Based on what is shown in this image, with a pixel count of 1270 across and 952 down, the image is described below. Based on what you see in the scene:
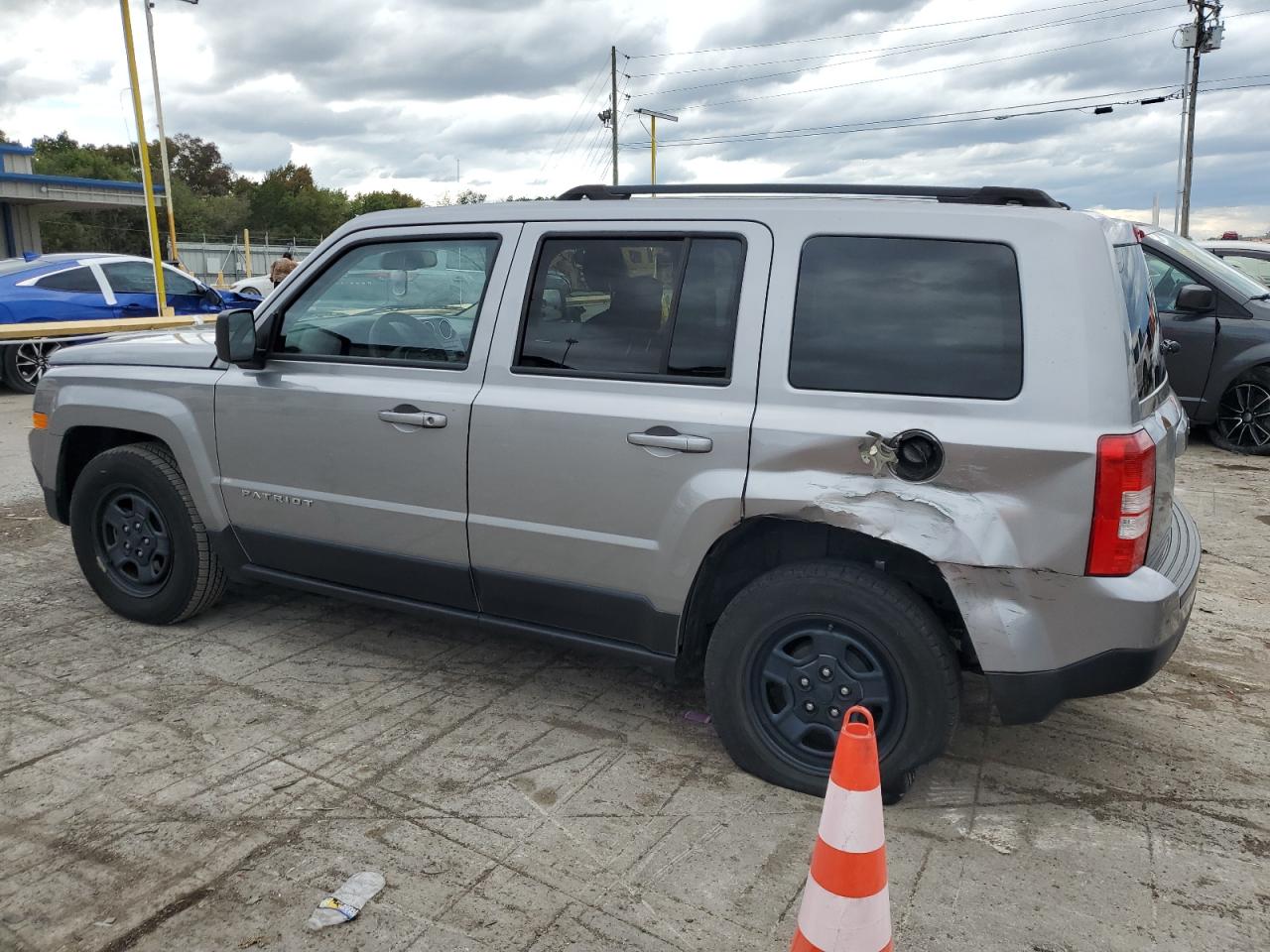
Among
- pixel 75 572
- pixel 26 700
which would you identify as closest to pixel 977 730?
pixel 26 700

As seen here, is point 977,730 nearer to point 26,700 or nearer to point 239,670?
point 239,670

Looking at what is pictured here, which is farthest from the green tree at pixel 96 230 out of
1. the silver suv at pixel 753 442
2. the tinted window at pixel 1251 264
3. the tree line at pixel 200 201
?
the silver suv at pixel 753 442

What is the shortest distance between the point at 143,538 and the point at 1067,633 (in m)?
3.96

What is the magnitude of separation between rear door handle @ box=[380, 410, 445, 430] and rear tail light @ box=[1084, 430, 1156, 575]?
219 cm

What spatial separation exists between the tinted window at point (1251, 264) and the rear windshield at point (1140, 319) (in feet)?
29.4

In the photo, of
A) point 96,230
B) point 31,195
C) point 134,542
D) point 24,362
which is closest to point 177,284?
point 24,362

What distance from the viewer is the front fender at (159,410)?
14.5ft

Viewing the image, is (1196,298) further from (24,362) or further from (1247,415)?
(24,362)

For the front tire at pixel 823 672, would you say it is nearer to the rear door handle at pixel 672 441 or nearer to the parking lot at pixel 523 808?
the parking lot at pixel 523 808

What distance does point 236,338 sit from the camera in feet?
13.5

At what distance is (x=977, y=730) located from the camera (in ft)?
12.6

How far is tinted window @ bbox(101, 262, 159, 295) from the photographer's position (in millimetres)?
13938

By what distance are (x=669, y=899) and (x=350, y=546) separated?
6.56 feet

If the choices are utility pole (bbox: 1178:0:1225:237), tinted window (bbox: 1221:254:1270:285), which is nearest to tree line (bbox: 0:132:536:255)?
utility pole (bbox: 1178:0:1225:237)
